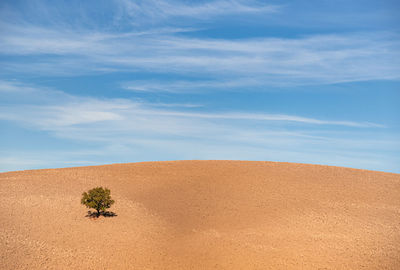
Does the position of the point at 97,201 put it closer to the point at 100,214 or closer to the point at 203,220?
the point at 100,214

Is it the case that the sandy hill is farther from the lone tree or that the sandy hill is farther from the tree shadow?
the lone tree

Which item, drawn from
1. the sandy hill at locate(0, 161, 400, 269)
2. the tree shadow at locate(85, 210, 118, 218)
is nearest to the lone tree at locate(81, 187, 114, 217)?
the tree shadow at locate(85, 210, 118, 218)

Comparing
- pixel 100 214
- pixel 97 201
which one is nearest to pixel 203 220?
pixel 100 214

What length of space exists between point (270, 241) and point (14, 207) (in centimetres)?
2105

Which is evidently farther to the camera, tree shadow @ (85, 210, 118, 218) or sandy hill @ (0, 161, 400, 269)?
tree shadow @ (85, 210, 118, 218)

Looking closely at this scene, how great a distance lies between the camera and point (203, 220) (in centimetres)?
3170

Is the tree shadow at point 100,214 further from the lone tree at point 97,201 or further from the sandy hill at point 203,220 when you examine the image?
the sandy hill at point 203,220

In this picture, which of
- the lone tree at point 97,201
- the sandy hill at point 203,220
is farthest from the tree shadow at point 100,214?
the sandy hill at point 203,220

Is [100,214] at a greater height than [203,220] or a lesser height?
greater

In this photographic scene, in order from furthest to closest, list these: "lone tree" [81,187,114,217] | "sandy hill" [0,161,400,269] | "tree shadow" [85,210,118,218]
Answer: "tree shadow" [85,210,118,218] → "lone tree" [81,187,114,217] → "sandy hill" [0,161,400,269]

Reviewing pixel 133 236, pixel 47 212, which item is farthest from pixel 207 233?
pixel 47 212

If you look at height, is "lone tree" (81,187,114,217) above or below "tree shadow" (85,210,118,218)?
above

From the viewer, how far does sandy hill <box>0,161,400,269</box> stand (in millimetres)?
24484

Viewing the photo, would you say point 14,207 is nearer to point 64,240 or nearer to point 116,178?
point 64,240
